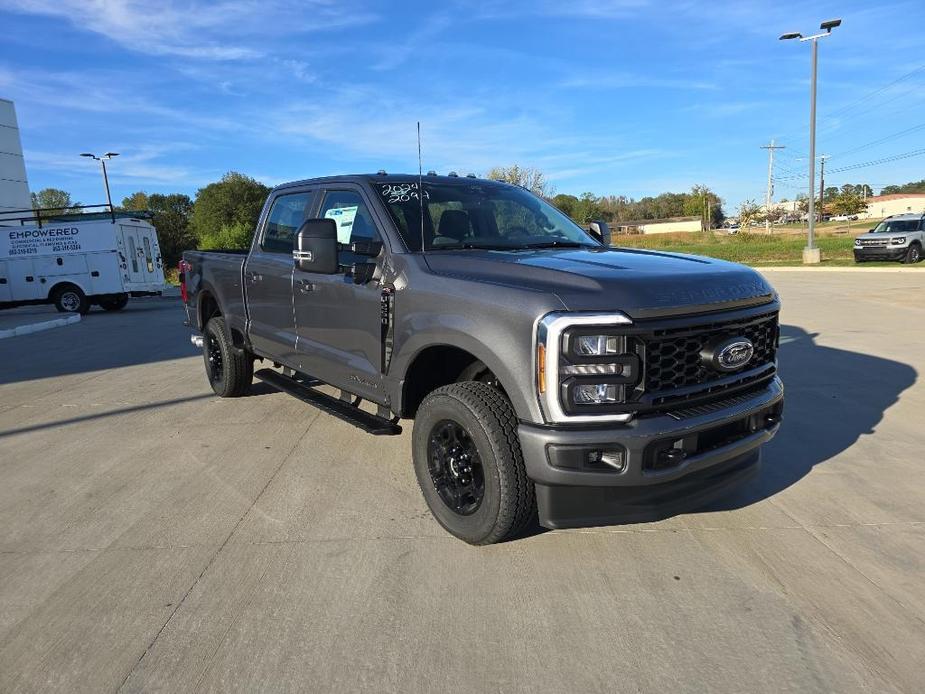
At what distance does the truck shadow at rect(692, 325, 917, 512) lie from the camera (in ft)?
13.4

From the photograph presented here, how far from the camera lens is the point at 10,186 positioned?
86.9ft

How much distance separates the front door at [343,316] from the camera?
3877mm

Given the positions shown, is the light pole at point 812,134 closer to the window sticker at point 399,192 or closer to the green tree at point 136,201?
the window sticker at point 399,192

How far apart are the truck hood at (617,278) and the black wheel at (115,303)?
18.0 meters

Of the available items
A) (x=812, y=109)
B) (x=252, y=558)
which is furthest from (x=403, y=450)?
(x=812, y=109)

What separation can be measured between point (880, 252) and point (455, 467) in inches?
1040

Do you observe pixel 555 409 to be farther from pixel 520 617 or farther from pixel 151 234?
pixel 151 234

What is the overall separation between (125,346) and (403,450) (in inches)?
317

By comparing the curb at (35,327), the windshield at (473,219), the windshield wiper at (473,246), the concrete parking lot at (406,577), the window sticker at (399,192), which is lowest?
the concrete parking lot at (406,577)

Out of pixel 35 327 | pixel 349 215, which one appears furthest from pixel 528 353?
pixel 35 327

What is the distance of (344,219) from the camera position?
4355 mm

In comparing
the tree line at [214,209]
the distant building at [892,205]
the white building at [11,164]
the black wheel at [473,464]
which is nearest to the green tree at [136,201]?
the tree line at [214,209]

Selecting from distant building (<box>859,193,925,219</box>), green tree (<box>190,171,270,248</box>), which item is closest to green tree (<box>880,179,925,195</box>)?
distant building (<box>859,193,925,219</box>)

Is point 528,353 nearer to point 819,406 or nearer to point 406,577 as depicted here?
point 406,577
